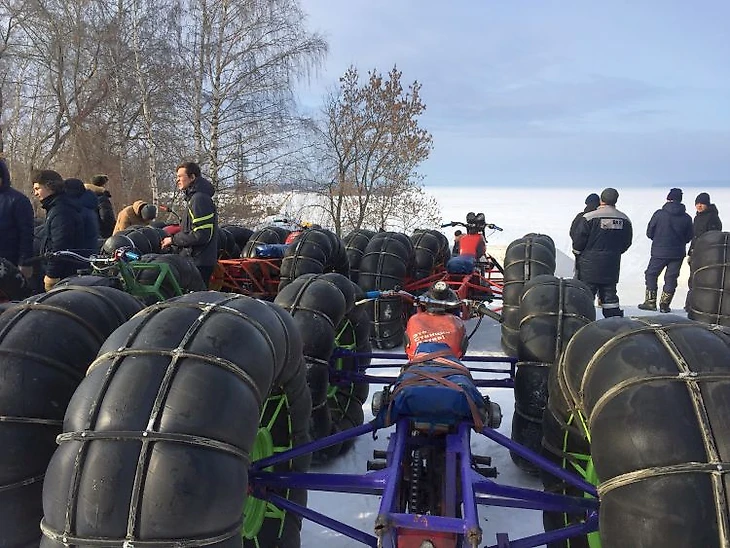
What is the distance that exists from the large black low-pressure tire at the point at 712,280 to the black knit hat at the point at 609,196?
4.04 ft

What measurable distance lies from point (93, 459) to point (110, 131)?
19.7 meters

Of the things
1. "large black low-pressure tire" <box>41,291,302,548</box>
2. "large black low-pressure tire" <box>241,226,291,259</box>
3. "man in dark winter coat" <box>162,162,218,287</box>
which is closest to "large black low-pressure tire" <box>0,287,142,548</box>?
"large black low-pressure tire" <box>41,291,302,548</box>

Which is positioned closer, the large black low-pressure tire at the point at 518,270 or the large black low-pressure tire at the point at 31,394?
the large black low-pressure tire at the point at 31,394

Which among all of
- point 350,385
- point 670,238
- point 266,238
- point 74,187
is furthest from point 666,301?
point 74,187

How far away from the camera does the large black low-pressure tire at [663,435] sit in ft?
5.28

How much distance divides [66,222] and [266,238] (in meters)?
4.19

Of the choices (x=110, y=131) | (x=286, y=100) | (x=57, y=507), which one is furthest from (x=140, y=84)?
(x=57, y=507)

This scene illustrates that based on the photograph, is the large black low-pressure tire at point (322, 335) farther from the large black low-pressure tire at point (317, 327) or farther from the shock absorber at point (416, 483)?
the shock absorber at point (416, 483)

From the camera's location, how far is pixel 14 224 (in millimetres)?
5348

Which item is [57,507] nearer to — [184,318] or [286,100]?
[184,318]

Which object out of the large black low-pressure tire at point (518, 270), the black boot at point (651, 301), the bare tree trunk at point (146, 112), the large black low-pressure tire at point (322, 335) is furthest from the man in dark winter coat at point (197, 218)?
the bare tree trunk at point (146, 112)

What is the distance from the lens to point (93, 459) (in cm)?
164

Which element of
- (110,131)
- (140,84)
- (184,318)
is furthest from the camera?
(110,131)

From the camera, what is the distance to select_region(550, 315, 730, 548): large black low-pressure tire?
161cm
